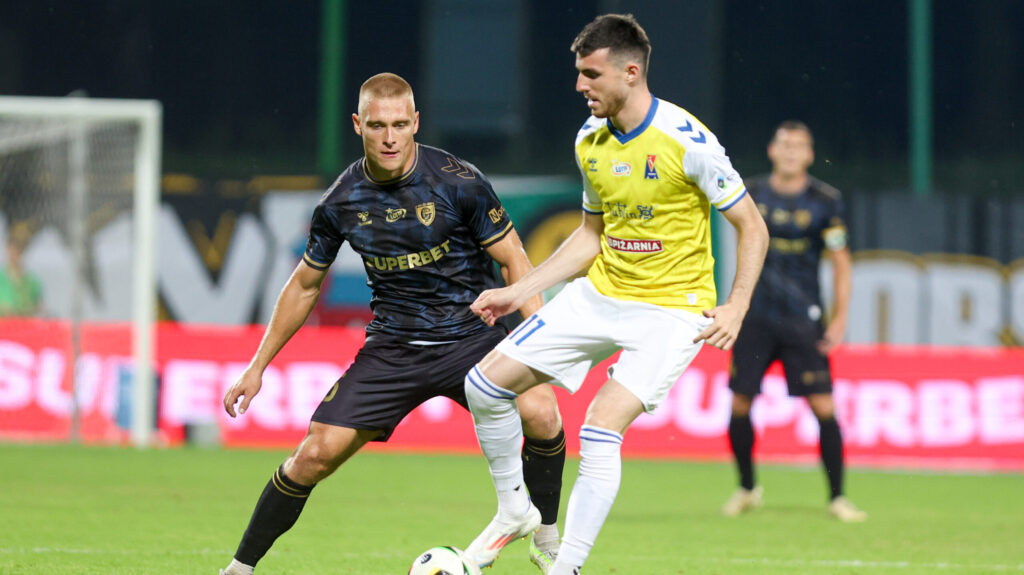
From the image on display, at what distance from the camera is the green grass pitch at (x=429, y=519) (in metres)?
6.26

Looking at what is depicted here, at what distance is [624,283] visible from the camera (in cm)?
516

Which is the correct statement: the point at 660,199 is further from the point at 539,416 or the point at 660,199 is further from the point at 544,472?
the point at 544,472

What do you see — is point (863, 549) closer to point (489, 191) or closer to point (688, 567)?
point (688, 567)

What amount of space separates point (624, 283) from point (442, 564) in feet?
4.05

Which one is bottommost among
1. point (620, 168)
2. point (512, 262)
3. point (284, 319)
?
point (284, 319)

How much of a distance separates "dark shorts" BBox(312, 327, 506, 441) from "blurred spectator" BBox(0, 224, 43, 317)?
8943mm

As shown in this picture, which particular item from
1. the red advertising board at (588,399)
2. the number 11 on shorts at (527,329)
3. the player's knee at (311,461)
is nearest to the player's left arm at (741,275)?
the number 11 on shorts at (527,329)

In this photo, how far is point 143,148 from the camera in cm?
1302

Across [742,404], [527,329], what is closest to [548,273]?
[527,329]

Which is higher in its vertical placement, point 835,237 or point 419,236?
point 419,236

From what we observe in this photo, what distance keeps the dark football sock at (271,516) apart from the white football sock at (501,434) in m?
0.72

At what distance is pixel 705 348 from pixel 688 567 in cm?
700

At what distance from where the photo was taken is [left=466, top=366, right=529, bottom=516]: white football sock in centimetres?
514

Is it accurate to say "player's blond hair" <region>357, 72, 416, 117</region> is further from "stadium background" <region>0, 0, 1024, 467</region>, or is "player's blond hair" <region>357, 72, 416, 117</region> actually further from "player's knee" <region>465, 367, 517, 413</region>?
"stadium background" <region>0, 0, 1024, 467</region>
